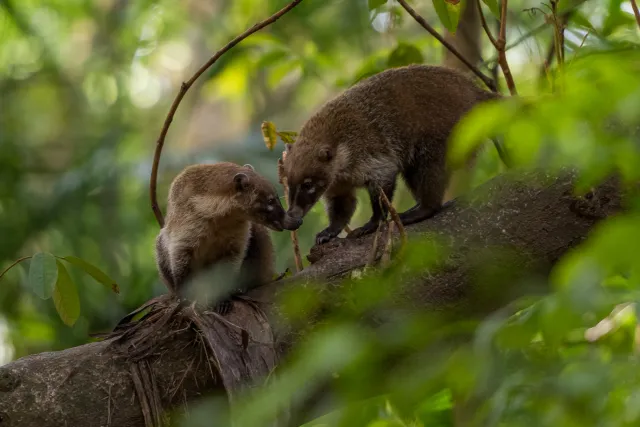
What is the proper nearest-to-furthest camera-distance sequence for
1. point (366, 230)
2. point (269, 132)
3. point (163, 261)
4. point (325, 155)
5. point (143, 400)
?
point (143, 400), point (366, 230), point (269, 132), point (163, 261), point (325, 155)

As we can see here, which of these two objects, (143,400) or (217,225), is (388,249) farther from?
(217,225)

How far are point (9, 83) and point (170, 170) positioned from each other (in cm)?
241

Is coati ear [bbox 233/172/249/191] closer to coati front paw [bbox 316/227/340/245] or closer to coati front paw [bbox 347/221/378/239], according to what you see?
coati front paw [bbox 316/227/340/245]

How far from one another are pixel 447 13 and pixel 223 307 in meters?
1.65

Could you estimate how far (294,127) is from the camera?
11773 mm

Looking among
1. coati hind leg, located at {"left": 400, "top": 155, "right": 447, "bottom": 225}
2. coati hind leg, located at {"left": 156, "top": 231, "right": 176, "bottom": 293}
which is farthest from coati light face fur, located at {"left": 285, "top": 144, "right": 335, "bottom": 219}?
coati hind leg, located at {"left": 156, "top": 231, "right": 176, "bottom": 293}

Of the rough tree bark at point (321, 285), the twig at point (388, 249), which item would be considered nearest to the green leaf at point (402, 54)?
the rough tree bark at point (321, 285)

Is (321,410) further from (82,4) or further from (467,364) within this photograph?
(82,4)

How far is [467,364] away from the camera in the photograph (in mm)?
1433

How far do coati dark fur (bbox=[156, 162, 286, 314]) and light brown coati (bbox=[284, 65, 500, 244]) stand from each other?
0.25 meters

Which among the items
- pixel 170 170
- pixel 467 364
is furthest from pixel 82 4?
pixel 467 364

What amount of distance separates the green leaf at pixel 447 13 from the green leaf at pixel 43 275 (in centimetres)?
195

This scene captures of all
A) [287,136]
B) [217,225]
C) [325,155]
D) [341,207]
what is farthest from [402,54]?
[217,225]

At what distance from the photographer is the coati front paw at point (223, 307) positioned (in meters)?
3.43
